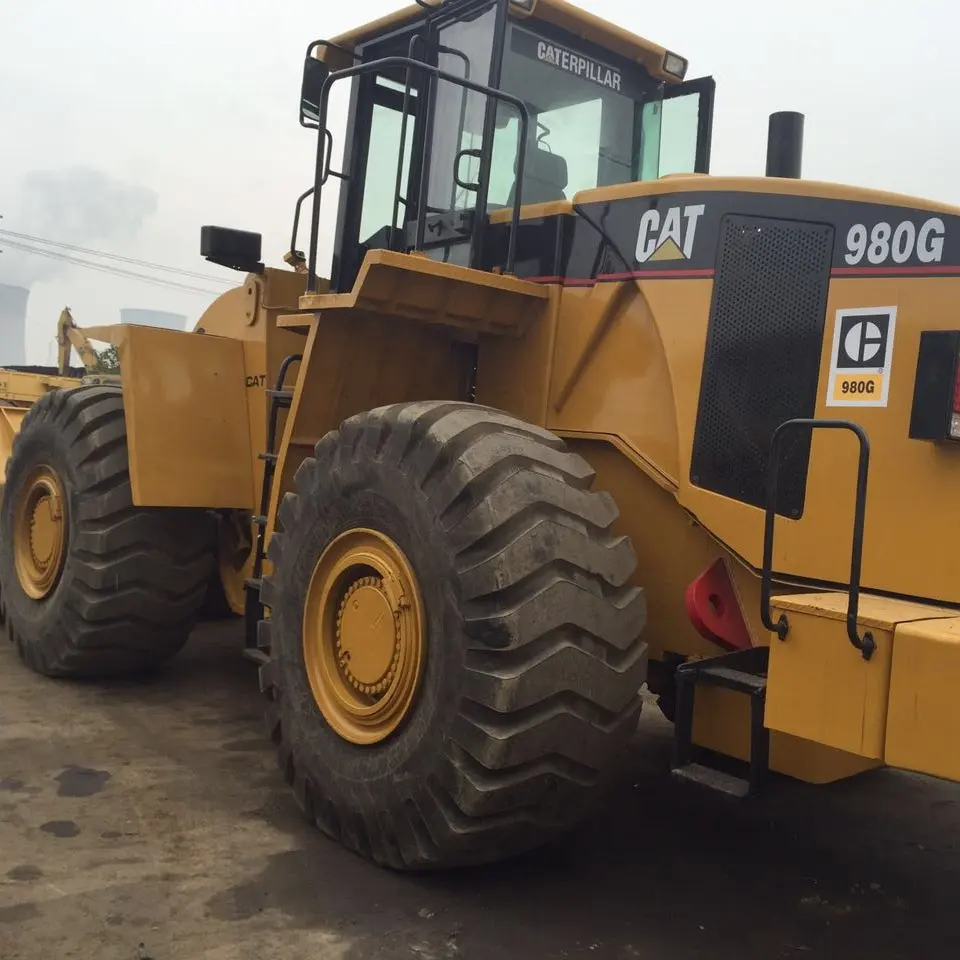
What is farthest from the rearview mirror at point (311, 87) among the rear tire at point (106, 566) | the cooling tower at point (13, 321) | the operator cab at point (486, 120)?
the cooling tower at point (13, 321)

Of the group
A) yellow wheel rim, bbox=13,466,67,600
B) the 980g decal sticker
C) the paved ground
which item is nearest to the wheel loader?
the 980g decal sticker

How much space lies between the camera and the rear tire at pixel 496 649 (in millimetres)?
2896

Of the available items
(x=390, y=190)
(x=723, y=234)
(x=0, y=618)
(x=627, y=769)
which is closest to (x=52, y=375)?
(x=0, y=618)

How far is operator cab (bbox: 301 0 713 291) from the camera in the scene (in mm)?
4121

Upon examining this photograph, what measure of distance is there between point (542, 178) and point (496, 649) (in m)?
2.29

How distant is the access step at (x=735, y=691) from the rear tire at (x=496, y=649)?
0.16m

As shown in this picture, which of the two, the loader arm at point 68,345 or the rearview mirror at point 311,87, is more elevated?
the rearview mirror at point 311,87

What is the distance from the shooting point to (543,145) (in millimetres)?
4387

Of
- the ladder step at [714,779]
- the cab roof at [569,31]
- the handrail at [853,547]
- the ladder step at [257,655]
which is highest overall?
the cab roof at [569,31]

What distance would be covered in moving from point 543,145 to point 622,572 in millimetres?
2146

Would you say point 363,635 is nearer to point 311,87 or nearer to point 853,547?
point 853,547

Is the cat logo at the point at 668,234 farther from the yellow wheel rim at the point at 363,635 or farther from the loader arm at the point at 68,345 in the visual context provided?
the loader arm at the point at 68,345

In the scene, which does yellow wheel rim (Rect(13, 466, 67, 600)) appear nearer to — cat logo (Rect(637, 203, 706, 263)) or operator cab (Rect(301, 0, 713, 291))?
operator cab (Rect(301, 0, 713, 291))

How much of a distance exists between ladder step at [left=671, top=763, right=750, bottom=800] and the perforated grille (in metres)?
0.82
